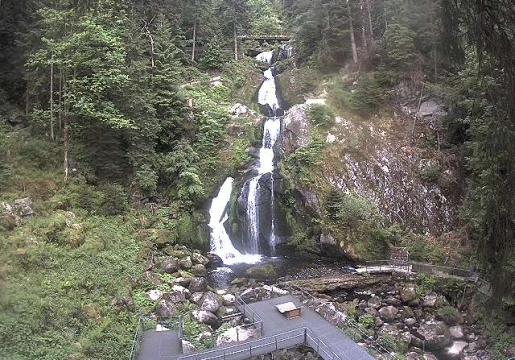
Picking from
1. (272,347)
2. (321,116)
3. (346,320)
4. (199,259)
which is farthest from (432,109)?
(272,347)

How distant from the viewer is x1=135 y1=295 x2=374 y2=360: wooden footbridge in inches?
460

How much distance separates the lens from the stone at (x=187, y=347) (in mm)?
11977

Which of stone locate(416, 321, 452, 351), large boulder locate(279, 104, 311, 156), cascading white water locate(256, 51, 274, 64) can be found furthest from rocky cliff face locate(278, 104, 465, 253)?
cascading white water locate(256, 51, 274, 64)

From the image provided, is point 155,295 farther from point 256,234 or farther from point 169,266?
point 256,234

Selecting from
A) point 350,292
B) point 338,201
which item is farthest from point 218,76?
point 350,292

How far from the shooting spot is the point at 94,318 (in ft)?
42.1

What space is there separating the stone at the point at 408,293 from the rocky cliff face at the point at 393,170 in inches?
173

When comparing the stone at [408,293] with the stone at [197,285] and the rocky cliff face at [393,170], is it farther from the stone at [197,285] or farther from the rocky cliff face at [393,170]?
the stone at [197,285]

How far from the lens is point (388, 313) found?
15.6 m

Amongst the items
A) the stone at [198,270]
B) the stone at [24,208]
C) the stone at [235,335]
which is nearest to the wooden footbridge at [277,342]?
the stone at [235,335]

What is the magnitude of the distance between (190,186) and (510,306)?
1526 centimetres

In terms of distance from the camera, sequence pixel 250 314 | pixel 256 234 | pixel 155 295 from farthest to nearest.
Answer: pixel 256 234 → pixel 155 295 → pixel 250 314

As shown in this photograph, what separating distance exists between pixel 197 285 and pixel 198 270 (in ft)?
6.14

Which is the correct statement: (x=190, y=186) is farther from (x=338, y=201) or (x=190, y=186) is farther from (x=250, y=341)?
(x=250, y=341)
